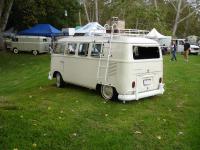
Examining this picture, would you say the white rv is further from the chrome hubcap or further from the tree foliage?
the tree foliage

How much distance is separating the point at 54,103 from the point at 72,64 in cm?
269

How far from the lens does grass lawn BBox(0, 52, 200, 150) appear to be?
7.81m

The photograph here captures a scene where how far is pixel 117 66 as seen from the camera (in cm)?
1139

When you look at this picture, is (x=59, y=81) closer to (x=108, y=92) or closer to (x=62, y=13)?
(x=108, y=92)

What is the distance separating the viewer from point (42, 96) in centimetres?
1239

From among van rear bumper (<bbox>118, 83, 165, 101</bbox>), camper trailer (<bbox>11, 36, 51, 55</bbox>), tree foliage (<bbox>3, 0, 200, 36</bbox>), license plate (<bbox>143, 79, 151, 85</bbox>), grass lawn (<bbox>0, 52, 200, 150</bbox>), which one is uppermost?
tree foliage (<bbox>3, 0, 200, 36</bbox>)

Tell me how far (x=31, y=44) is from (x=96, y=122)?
33.9m

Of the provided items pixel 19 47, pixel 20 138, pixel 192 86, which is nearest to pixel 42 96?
pixel 20 138

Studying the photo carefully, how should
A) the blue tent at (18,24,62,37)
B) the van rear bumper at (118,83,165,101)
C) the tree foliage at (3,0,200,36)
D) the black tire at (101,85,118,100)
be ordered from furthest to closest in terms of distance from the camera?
the blue tent at (18,24,62,37) → the tree foliage at (3,0,200,36) → the black tire at (101,85,118,100) → the van rear bumper at (118,83,165,101)

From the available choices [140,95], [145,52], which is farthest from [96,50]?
[140,95]

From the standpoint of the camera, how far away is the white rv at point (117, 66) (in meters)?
11.3

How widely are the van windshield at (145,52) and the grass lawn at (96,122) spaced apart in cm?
137

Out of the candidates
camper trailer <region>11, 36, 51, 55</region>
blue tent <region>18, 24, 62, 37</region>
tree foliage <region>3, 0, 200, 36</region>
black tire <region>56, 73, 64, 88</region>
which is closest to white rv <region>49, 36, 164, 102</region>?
black tire <region>56, 73, 64, 88</region>

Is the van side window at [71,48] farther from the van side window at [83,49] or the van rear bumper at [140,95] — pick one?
the van rear bumper at [140,95]
